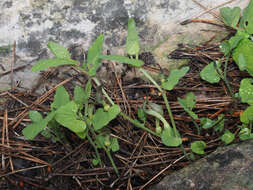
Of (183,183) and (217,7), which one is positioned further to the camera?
(217,7)

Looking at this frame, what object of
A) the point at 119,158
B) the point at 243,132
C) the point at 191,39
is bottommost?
the point at 119,158

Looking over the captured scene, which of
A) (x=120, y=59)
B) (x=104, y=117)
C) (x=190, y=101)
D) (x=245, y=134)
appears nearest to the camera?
(x=120, y=59)

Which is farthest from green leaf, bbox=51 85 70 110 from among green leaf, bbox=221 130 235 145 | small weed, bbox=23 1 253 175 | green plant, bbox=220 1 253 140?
green plant, bbox=220 1 253 140

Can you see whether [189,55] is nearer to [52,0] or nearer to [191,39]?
[191,39]

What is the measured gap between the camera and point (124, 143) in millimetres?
1778

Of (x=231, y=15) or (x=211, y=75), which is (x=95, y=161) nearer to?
(x=211, y=75)

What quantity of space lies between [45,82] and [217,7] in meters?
1.41

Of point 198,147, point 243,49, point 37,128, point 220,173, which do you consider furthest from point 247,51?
point 37,128

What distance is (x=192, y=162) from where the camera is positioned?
5.08 feet

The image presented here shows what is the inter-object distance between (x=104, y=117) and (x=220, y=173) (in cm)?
65

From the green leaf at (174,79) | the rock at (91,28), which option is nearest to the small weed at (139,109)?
the green leaf at (174,79)

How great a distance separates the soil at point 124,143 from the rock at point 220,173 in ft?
0.53

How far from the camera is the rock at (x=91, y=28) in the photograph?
2037 millimetres

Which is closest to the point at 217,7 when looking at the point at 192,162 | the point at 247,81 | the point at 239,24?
the point at 239,24
